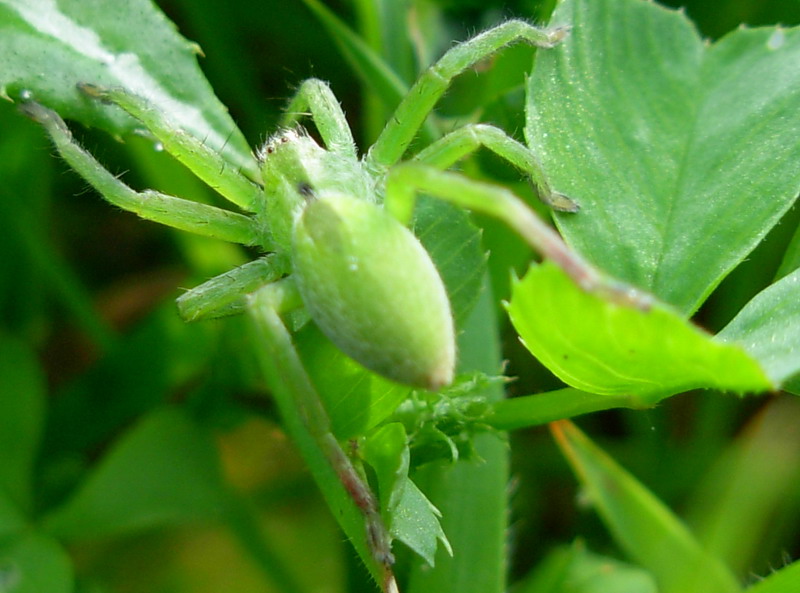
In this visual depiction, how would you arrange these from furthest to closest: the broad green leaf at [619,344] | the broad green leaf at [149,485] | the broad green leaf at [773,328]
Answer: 1. the broad green leaf at [149,485]
2. the broad green leaf at [773,328]
3. the broad green leaf at [619,344]

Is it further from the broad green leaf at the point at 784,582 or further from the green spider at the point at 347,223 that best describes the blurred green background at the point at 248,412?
the broad green leaf at the point at 784,582

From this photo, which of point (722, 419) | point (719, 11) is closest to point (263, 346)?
point (722, 419)

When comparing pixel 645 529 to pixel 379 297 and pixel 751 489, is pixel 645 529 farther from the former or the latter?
pixel 379 297

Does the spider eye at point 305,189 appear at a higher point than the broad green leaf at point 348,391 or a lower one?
higher

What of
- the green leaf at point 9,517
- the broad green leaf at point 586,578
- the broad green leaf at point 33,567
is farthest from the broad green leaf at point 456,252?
the green leaf at point 9,517

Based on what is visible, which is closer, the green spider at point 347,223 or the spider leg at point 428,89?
the green spider at point 347,223

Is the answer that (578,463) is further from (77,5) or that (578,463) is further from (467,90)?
(77,5)
